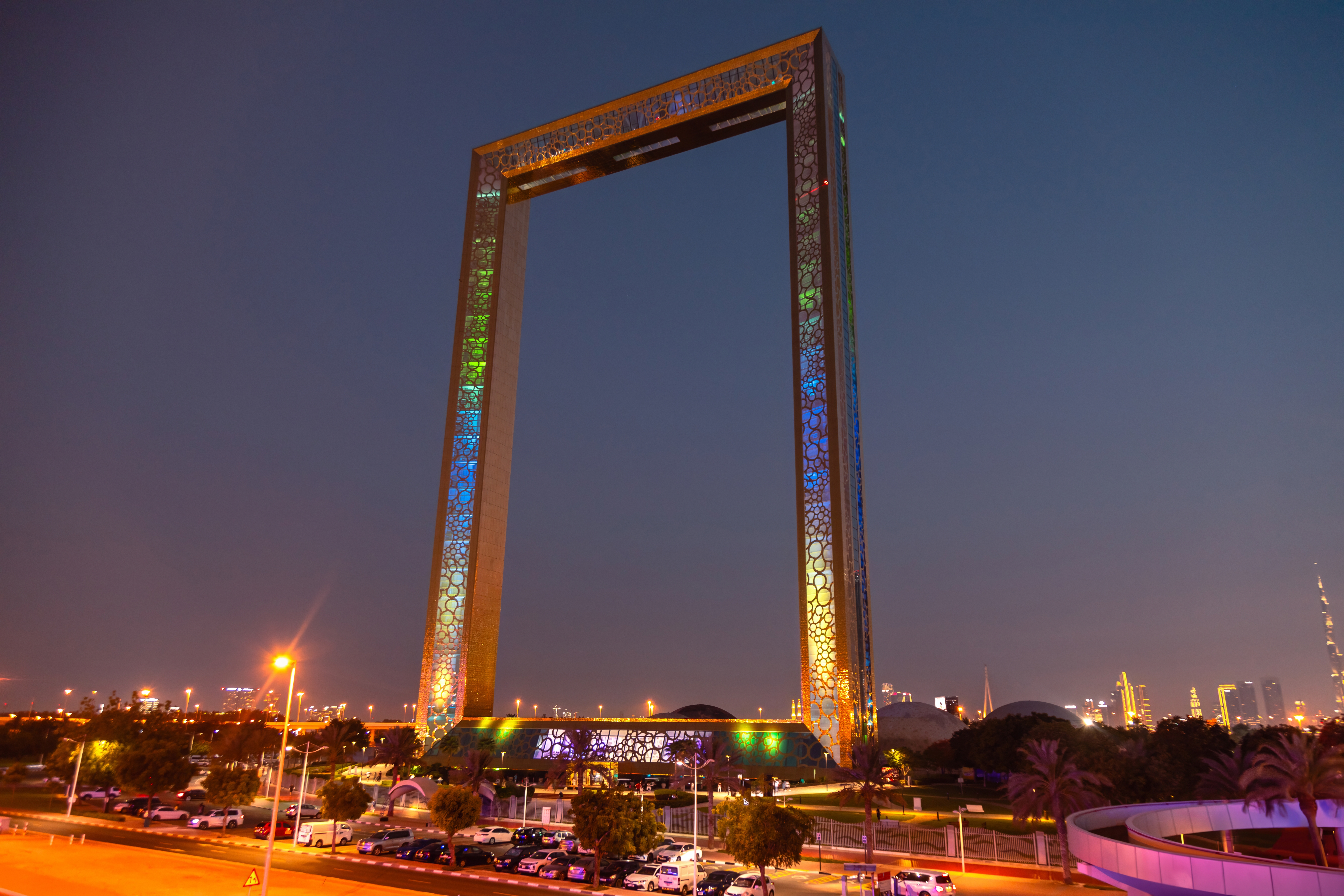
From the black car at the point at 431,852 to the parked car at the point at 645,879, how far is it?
26.9 ft

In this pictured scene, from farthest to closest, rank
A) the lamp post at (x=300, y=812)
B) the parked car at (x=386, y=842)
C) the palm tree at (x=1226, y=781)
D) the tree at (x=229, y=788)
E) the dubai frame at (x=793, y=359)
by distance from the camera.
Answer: the dubai frame at (x=793, y=359) → the tree at (x=229, y=788) → the lamp post at (x=300, y=812) → the palm tree at (x=1226, y=781) → the parked car at (x=386, y=842)

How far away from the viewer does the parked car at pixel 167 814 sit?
45.7 m

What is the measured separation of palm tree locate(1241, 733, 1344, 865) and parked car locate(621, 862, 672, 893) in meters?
20.7

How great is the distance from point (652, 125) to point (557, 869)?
51717 millimetres

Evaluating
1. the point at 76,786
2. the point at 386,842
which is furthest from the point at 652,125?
the point at 76,786

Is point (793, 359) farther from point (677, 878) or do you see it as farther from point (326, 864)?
point (326, 864)

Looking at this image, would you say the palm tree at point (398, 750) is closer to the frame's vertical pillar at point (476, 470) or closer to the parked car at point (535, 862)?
the frame's vertical pillar at point (476, 470)

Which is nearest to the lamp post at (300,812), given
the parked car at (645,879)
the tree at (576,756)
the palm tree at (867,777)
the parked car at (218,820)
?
the parked car at (218,820)

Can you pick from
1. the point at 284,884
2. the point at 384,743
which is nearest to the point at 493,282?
the point at 384,743

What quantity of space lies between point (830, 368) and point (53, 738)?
88766mm

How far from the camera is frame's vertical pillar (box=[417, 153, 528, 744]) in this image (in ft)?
202

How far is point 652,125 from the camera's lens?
64625 mm

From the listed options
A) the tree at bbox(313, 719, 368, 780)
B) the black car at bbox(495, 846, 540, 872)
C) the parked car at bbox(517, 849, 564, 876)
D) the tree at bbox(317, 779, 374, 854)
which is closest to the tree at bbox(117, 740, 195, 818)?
the tree at bbox(313, 719, 368, 780)

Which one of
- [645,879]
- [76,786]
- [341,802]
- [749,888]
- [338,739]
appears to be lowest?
[645,879]
